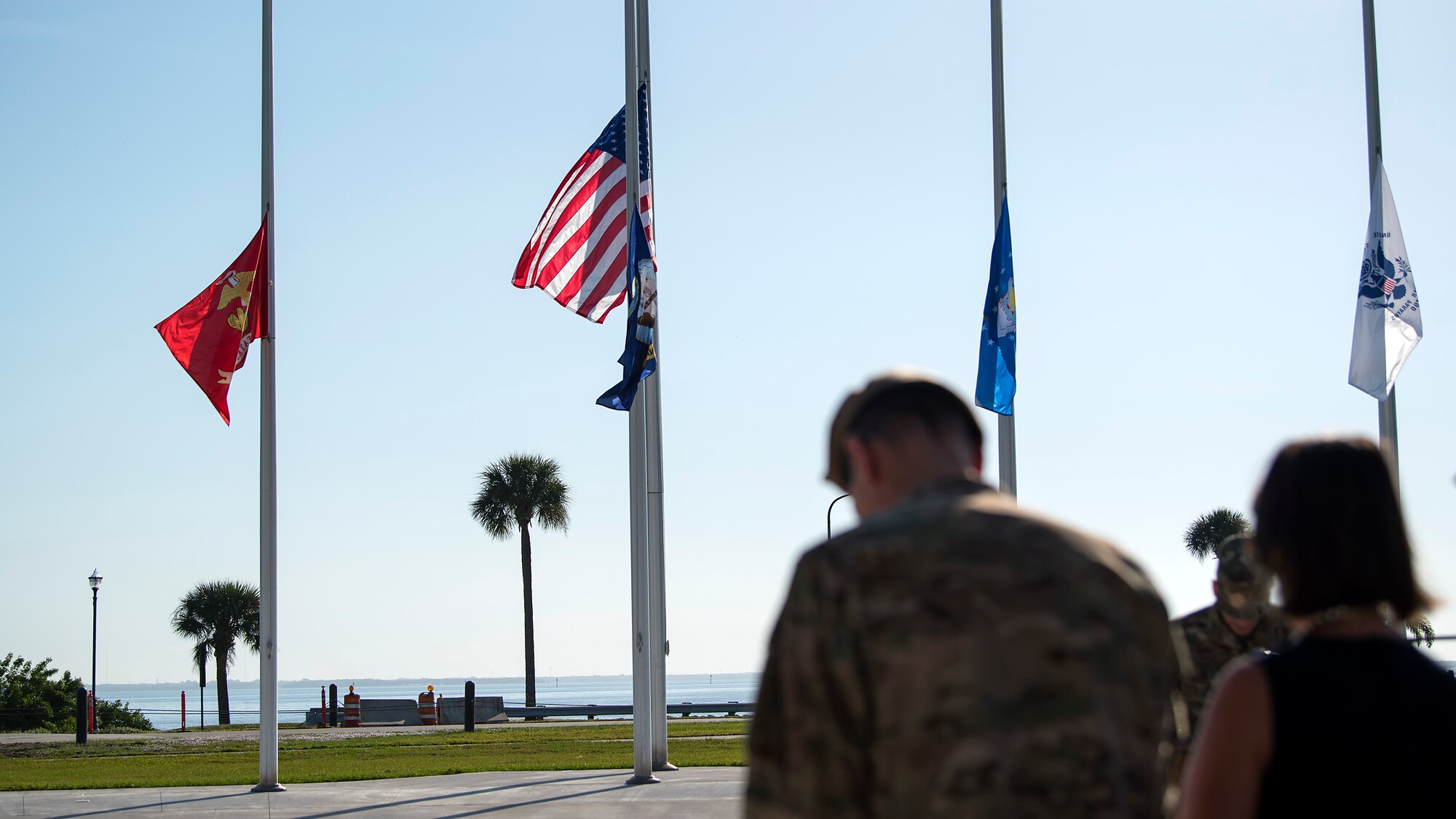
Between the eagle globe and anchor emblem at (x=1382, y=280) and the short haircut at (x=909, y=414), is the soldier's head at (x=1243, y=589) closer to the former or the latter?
the short haircut at (x=909, y=414)

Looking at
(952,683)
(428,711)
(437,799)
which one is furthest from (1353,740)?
(428,711)

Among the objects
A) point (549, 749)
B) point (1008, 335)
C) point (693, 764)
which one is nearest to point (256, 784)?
point (693, 764)

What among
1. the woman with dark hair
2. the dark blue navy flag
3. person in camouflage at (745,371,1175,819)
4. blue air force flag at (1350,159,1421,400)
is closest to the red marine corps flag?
the dark blue navy flag

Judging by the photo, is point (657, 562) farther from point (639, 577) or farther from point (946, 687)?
point (946, 687)

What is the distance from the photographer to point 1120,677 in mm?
2469

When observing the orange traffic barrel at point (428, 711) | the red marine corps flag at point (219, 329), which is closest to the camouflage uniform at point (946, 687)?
the red marine corps flag at point (219, 329)

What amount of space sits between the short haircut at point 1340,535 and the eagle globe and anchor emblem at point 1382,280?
12.8 metres

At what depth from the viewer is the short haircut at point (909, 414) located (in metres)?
2.70

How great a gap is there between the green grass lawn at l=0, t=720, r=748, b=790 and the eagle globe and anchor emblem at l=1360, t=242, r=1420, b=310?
25.3 feet

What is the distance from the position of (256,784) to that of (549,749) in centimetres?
769

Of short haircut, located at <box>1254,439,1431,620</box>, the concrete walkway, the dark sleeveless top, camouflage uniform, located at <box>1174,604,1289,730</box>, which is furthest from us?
the concrete walkway

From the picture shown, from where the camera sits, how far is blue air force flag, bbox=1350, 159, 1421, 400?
13.9 m

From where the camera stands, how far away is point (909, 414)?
2701mm

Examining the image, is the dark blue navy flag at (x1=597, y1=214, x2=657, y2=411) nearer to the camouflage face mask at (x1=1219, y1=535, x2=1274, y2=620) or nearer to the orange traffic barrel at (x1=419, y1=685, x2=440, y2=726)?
the camouflage face mask at (x1=1219, y1=535, x2=1274, y2=620)
